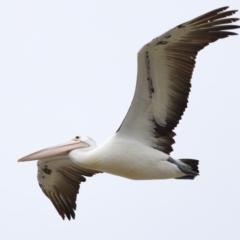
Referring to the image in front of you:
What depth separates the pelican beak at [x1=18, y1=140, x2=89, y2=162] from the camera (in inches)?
635

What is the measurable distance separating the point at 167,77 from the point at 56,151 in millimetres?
2655

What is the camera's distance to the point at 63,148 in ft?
53.5

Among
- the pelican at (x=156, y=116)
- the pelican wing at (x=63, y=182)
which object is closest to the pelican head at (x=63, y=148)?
the pelican at (x=156, y=116)

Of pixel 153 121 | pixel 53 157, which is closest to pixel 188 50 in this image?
pixel 153 121

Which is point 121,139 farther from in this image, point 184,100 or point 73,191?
point 73,191

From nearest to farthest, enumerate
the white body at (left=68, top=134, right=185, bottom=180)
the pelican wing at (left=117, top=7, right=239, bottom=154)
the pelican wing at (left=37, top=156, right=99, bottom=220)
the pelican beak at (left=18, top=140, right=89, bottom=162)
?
the pelican wing at (left=117, top=7, right=239, bottom=154), the white body at (left=68, top=134, right=185, bottom=180), the pelican beak at (left=18, top=140, right=89, bottom=162), the pelican wing at (left=37, top=156, right=99, bottom=220)

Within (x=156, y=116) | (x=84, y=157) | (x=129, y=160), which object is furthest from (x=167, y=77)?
(x=84, y=157)

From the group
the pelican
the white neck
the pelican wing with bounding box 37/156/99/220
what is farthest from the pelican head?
the pelican wing with bounding box 37/156/99/220

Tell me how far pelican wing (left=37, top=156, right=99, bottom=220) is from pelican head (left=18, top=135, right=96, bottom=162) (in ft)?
3.96

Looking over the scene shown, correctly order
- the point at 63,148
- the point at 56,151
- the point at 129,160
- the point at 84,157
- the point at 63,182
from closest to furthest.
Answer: the point at 129,160, the point at 84,157, the point at 63,148, the point at 56,151, the point at 63,182

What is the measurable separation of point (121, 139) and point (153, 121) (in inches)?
24.3

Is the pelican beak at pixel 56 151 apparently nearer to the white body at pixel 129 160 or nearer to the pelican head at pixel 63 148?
the pelican head at pixel 63 148

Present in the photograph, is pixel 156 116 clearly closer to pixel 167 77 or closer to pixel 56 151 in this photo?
pixel 167 77

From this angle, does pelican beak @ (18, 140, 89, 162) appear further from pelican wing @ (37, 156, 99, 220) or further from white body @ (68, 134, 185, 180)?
pelican wing @ (37, 156, 99, 220)
